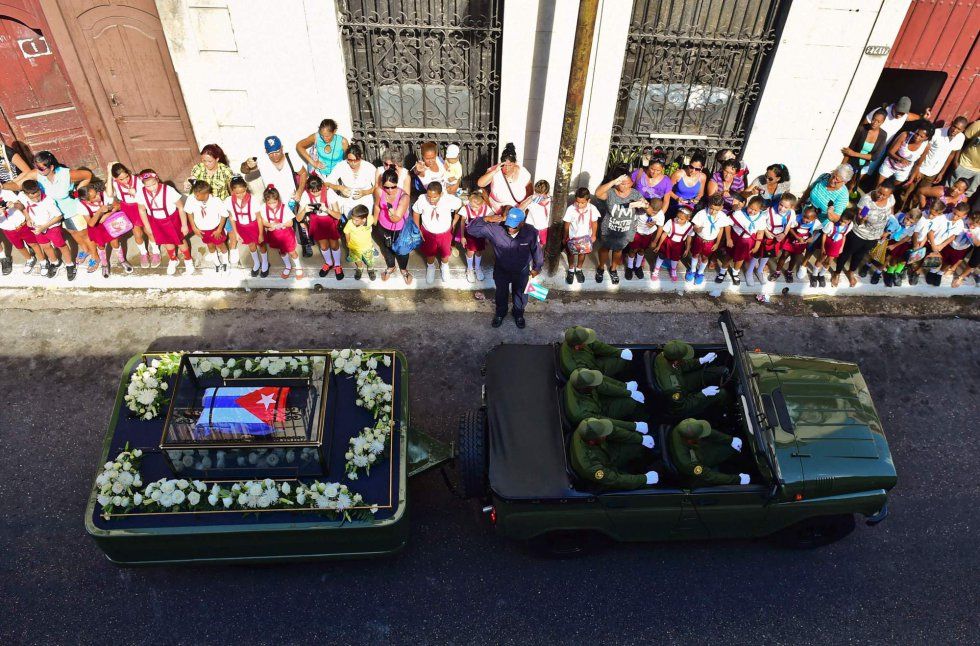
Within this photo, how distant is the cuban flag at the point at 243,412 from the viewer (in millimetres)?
5711

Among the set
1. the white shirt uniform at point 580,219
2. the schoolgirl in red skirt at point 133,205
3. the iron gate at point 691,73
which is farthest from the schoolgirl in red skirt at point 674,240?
the schoolgirl in red skirt at point 133,205

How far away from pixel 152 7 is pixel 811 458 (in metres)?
9.47

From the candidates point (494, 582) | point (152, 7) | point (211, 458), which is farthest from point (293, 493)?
point (152, 7)

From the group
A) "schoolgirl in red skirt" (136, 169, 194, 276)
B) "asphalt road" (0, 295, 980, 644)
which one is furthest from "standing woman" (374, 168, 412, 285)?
"schoolgirl in red skirt" (136, 169, 194, 276)

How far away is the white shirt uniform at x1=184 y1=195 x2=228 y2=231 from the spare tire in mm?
4496

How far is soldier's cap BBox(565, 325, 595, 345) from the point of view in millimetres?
6297

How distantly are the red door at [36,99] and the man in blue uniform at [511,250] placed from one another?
6398 millimetres

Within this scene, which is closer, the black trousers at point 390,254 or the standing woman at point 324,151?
the black trousers at point 390,254

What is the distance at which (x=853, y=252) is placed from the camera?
9023 mm

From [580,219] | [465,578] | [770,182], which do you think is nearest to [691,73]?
[770,182]

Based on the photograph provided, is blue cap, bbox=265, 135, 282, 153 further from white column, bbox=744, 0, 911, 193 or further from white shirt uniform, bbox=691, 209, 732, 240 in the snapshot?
white column, bbox=744, 0, 911, 193

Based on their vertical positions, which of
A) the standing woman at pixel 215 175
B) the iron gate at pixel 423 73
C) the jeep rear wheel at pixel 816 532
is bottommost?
the jeep rear wheel at pixel 816 532

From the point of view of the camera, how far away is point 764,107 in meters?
9.31

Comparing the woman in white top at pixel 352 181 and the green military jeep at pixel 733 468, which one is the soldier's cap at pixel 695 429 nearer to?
the green military jeep at pixel 733 468
